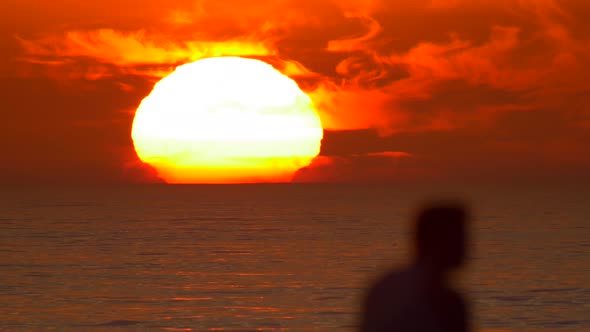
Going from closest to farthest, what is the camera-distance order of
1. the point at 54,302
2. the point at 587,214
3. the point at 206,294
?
1. the point at 54,302
2. the point at 206,294
3. the point at 587,214

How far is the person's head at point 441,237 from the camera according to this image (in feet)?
13.3

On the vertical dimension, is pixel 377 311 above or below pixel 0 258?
below

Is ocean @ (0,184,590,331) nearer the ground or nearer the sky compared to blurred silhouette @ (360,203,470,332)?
nearer the sky

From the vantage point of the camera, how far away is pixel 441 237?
411 centimetres

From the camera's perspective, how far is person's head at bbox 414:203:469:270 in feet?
13.3

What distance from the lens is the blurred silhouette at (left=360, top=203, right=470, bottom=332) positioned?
3980 mm

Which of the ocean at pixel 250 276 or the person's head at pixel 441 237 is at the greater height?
the ocean at pixel 250 276

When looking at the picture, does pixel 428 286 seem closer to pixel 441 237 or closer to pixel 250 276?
pixel 441 237

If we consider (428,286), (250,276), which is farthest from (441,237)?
(250,276)

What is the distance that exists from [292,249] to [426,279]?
50711 millimetres

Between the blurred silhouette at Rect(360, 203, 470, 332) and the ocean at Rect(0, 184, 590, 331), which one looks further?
the ocean at Rect(0, 184, 590, 331)

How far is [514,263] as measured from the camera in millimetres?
45500

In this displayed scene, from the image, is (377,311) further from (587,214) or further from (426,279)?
(587,214)

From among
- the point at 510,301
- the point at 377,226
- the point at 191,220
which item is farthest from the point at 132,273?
the point at 191,220
